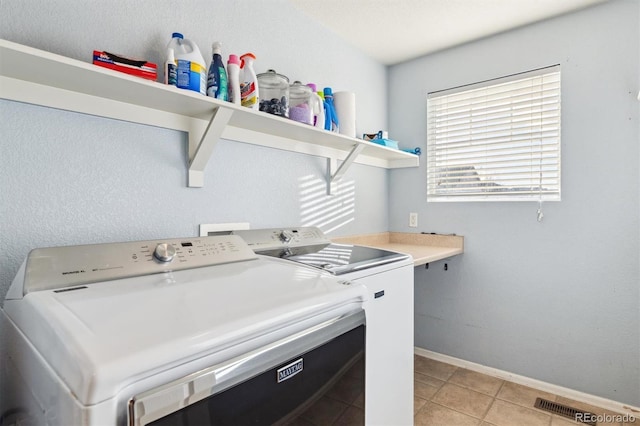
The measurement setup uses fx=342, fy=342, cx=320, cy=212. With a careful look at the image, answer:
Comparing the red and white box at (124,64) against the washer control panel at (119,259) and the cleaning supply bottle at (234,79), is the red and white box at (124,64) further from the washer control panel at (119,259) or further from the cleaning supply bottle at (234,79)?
the washer control panel at (119,259)

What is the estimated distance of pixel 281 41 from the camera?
1948 millimetres

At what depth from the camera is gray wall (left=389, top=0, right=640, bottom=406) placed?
1970 millimetres

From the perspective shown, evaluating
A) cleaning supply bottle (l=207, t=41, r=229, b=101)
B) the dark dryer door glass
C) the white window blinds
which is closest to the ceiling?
the white window blinds

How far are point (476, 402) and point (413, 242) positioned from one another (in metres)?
1.16

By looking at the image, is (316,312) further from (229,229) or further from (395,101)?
(395,101)

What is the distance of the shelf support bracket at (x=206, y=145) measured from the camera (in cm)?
134

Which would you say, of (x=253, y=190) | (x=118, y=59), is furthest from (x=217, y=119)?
(x=253, y=190)

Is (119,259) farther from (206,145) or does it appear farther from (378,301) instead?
(378,301)

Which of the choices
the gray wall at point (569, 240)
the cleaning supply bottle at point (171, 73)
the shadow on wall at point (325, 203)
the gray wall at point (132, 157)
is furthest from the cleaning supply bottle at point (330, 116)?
the gray wall at point (569, 240)

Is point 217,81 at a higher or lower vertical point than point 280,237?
higher

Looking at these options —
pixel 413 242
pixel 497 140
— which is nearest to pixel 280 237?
pixel 413 242

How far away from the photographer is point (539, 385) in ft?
7.34

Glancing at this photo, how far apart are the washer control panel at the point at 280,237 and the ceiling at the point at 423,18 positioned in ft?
4.37

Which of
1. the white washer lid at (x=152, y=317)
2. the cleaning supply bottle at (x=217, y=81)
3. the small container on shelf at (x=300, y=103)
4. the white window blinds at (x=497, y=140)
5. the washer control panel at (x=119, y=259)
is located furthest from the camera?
the white window blinds at (x=497, y=140)
